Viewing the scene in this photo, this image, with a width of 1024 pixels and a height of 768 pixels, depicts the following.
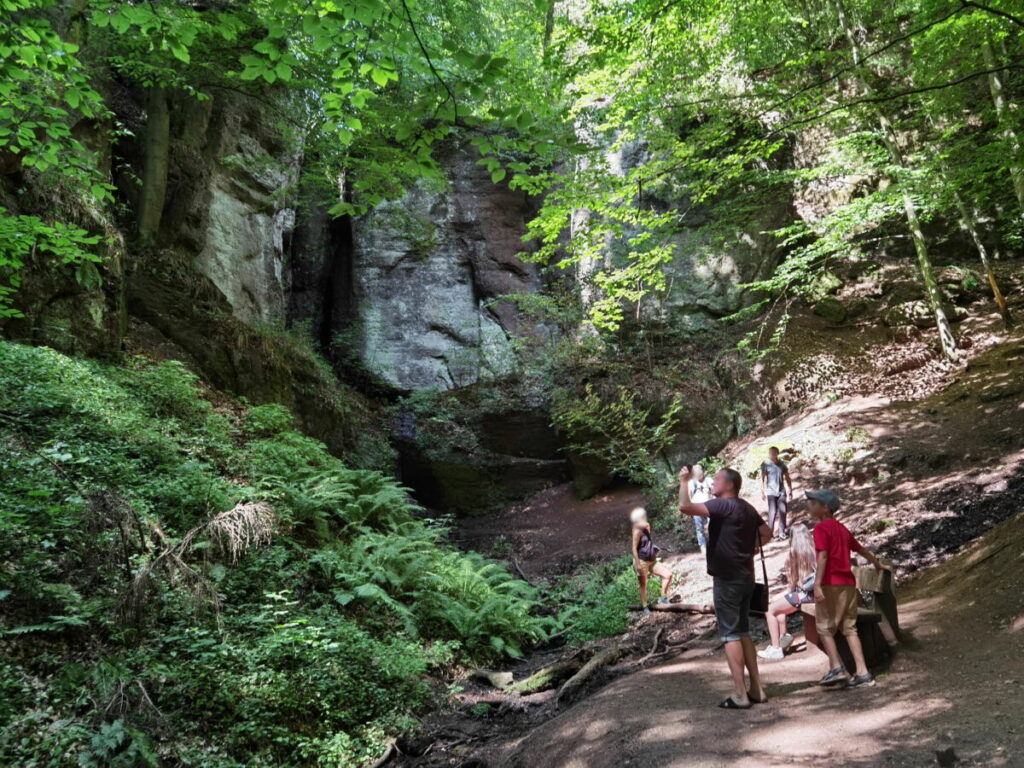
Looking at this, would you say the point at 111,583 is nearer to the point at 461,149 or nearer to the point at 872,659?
the point at 872,659

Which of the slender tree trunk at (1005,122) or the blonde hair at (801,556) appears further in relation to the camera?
the slender tree trunk at (1005,122)

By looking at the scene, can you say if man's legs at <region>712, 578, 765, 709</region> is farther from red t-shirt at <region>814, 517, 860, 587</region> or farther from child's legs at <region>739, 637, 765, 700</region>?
red t-shirt at <region>814, 517, 860, 587</region>

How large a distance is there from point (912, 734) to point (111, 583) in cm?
612

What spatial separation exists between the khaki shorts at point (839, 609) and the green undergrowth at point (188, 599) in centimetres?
385

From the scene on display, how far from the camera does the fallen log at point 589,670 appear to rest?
6211 mm

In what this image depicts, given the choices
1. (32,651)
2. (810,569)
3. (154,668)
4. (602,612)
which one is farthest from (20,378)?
(810,569)

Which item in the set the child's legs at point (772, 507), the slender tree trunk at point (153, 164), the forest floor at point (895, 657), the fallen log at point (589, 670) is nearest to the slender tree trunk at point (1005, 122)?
the forest floor at point (895, 657)

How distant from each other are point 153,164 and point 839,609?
48.7ft

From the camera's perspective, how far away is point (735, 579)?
4.36 m

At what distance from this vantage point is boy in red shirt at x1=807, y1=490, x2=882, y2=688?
14.9 feet

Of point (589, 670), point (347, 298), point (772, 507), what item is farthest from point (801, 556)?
point (347, 298)

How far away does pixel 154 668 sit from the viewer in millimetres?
4504

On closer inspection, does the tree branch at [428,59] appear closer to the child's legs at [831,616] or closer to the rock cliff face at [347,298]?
the child's legs at [831,616]

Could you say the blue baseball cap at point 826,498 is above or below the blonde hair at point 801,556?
above
